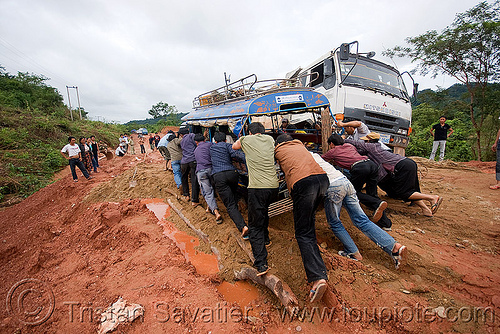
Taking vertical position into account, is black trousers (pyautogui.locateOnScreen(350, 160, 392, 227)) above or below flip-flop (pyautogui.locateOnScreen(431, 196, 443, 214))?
above

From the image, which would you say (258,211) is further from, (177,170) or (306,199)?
(177,170)

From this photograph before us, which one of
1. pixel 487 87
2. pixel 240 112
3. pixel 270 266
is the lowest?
pixel 270 266

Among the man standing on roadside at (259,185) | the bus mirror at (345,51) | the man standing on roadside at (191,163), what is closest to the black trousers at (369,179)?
the man standing on roadside at (259,185)

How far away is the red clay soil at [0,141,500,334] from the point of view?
83.6 inches

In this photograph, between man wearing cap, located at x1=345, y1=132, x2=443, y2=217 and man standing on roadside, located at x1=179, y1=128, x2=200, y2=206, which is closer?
man wearing cap, located at x1=345, y1=132, x2=443, y2=217

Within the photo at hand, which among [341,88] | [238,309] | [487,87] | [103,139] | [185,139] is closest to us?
[238,309]

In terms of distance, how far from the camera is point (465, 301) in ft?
7.09

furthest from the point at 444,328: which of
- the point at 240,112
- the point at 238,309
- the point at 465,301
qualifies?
the point at 240,112

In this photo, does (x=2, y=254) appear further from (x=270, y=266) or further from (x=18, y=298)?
(x=270, y=266)

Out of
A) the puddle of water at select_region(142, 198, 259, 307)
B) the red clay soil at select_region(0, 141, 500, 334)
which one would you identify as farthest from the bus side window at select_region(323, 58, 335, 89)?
the puddle of water at select_region(142, 198, 259, 307)

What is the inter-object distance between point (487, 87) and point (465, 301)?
12417mm

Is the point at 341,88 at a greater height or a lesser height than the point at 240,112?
greater

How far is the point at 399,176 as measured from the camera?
12.5 ft

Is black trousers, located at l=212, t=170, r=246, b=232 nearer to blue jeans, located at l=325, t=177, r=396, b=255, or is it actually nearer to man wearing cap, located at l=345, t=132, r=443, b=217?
blue jeans, located at l=325, t=177, r=396, b=255
